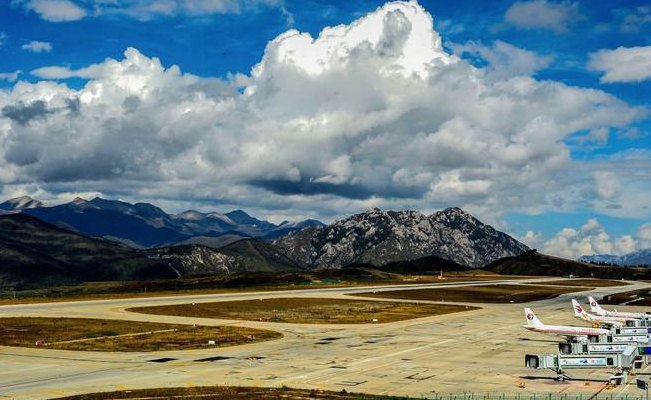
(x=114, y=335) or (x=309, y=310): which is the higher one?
(x=309, y=310)

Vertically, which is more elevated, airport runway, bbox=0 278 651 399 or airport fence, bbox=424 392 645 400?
airport fence, bbox=424 392 645 400

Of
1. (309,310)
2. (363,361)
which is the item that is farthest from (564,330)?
(309,310)

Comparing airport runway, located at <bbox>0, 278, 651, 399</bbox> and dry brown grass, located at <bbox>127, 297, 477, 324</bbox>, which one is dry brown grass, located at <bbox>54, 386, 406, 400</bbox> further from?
dry brown grass, located at <bbox>127, 297, 477, 324</bbox>

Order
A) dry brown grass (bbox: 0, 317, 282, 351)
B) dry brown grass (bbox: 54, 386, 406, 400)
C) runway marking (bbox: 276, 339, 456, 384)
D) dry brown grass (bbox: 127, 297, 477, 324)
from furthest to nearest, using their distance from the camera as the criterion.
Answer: dry brown grass (bbox: 127, 297, 477, 324)
dry brown grass (bbox: 0, 317, 282, 351)
runway marking (bbox: 276, 339, 456, 384)
dry brown grass (bbox: 54, 386, 406, 400)

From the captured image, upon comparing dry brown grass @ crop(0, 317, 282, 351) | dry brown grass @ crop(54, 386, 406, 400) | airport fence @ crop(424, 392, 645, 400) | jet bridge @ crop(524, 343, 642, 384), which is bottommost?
dry brown grass @ crop(0, 317, 282, 351)

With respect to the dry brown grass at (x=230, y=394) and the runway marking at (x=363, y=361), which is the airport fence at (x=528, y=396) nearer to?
the dry brown grass at (x=230, y=394)

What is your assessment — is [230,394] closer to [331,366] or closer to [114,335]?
[331,366]

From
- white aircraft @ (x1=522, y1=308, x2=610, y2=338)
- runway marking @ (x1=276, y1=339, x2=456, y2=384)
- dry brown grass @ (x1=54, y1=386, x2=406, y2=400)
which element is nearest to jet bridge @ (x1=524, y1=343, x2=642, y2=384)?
dry brown grass @ (x1=54, y1=386, x2=406, y2=400)
